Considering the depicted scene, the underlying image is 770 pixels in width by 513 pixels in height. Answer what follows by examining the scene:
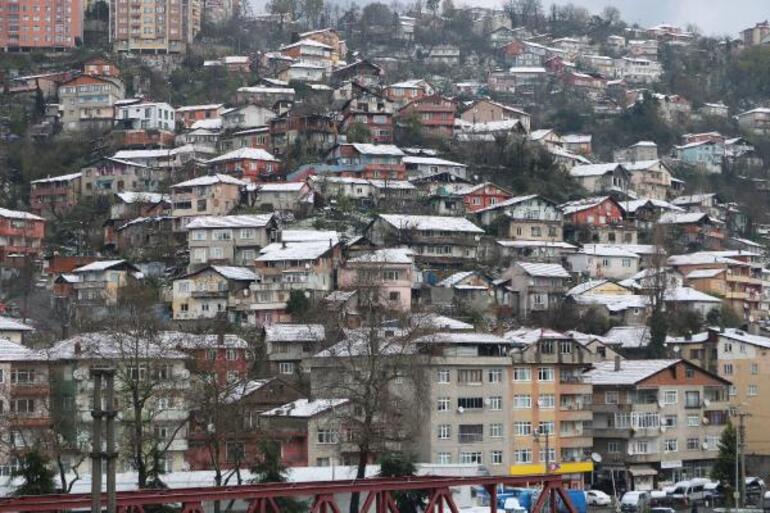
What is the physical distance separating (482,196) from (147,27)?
56116mm

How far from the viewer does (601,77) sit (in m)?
186

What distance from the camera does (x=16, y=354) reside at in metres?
66.5

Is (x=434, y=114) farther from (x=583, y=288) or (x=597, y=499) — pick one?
(x=597, y=499)

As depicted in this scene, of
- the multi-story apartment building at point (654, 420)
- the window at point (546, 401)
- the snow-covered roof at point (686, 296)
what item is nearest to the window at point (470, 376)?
the window at point (546, 401)

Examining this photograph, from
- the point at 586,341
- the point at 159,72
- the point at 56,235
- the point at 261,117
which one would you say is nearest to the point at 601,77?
the point at 159,72

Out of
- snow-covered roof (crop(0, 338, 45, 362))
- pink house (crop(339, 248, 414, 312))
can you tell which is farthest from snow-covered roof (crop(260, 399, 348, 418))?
pink house (crop(339, 248, 414, 312))

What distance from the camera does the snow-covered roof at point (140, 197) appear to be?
4496 inches

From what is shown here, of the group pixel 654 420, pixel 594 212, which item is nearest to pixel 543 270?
pixel 594 212

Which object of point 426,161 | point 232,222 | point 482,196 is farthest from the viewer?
point 426,161

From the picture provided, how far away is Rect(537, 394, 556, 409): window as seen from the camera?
72938 mm

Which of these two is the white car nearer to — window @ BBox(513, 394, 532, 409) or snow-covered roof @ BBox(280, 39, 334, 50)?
window @ BBox(513, 394, 532, 409)

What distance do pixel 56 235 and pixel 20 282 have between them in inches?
484

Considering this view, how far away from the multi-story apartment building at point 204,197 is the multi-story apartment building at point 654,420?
38.5 m

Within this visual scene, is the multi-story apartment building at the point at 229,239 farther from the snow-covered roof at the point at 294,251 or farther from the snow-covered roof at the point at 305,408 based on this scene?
the snow-covered roof at the point at 305,408
